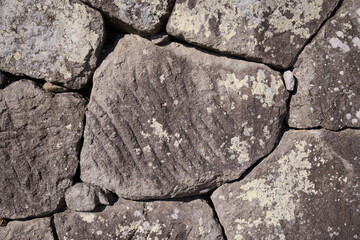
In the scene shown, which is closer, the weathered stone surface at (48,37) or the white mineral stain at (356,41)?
the weathered stone surface at (48,37)

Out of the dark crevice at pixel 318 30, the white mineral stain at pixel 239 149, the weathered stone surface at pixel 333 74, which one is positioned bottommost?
the white mineral stain at pixel 239 149

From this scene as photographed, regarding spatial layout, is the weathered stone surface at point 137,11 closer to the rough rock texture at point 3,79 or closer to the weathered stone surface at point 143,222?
→ the rough rock texture at point 3,79

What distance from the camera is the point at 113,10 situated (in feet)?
4.60

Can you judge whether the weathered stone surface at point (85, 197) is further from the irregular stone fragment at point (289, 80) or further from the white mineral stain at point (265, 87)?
the irregular stone fragment at point (289, 80)

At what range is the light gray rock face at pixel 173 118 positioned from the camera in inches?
57.6

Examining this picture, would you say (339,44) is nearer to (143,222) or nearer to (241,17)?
(241,17)

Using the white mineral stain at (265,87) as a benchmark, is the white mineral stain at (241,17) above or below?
above

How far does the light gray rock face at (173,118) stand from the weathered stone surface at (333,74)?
0.10 meters

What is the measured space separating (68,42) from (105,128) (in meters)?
0.33

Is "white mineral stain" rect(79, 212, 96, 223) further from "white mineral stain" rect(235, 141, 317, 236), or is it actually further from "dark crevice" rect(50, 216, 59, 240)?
"white mineral stain" rect(235, 141, 317, 236)

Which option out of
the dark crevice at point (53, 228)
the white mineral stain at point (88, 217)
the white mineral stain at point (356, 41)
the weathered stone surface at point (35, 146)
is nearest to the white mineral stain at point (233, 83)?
the white mineral stain at point (356, 41)

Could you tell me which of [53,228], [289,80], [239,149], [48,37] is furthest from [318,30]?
[53,228]

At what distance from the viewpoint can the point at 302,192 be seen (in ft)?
5.09

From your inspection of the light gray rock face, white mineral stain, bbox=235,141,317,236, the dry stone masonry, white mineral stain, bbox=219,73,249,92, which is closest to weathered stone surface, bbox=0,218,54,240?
the dry stone masonry
